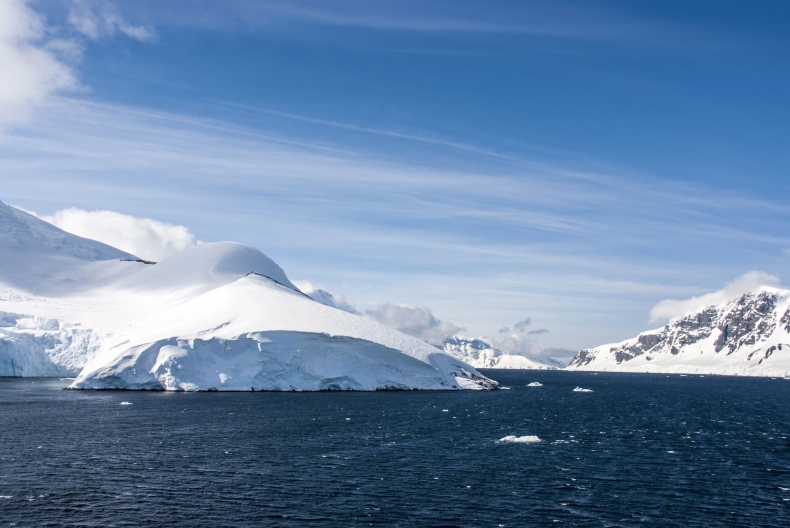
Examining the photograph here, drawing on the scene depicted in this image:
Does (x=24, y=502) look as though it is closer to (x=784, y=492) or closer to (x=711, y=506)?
(x=711, y=506)

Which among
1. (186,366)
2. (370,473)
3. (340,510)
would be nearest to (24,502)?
(340,510)

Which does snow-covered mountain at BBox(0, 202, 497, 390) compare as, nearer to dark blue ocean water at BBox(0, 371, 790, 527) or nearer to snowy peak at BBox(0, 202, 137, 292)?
snowy peak at BBox(0, 202, 137, 292)

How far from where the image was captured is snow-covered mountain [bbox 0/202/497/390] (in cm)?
9412

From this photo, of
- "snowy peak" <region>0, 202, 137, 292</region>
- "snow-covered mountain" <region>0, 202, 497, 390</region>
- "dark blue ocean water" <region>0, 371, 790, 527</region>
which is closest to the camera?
"dark blue ocean water" <region>0, 371, 790, 527</region>

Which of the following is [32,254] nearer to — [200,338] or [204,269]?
[204,269]

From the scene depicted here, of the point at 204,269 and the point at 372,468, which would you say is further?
the point at 204,269

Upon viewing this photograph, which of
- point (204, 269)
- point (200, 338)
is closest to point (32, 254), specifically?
point (204, 269)

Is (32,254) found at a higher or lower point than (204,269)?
higher

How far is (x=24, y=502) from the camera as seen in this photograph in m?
31.5

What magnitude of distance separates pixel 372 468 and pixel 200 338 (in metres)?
60.2

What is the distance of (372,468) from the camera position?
135 ft

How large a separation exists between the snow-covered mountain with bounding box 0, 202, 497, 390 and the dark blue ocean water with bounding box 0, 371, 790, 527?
21740mm

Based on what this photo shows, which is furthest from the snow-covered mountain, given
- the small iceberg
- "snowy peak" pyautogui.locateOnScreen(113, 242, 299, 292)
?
the small iceberg

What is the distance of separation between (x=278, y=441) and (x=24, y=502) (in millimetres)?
21356
